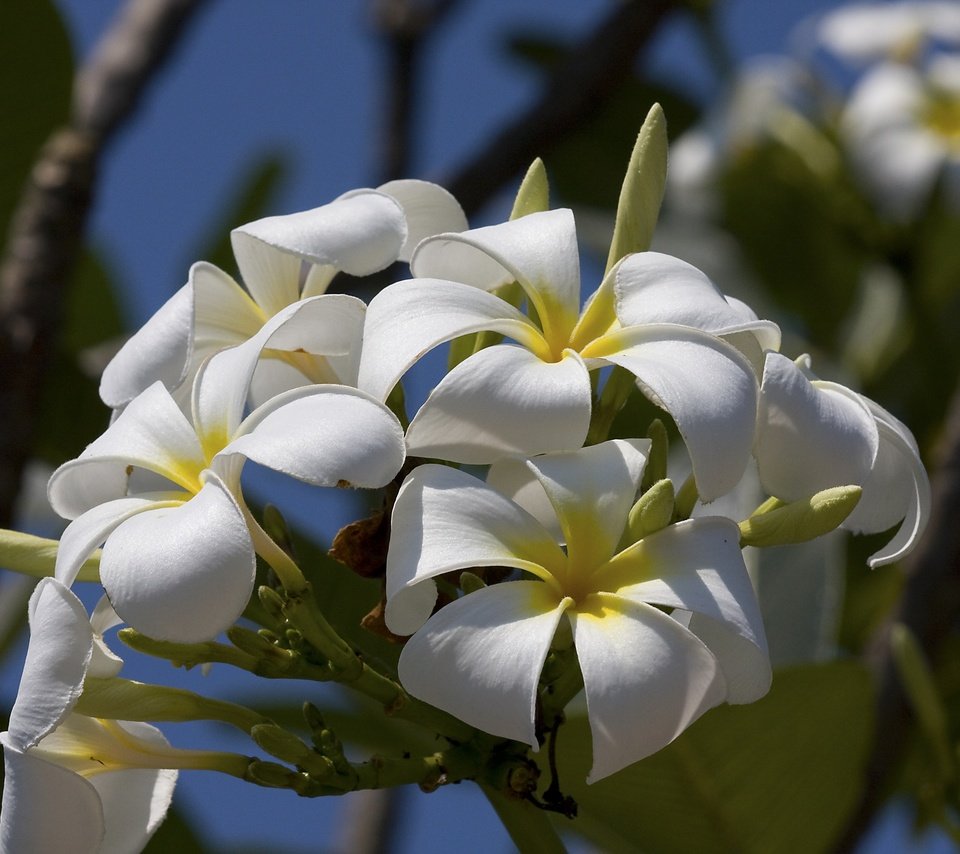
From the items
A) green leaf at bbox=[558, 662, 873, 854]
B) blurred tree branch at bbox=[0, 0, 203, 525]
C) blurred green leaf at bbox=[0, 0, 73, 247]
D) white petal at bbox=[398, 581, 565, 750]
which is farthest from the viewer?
blurred green leaf at bbox=[0, 0, 73, 247]

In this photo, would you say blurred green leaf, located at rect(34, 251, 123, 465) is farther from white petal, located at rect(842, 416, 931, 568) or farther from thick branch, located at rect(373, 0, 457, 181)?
white petal, located at rect(842, 416, 931, 568)

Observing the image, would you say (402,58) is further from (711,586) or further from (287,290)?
(711,586)

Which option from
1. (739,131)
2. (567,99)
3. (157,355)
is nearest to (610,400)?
(157,355)

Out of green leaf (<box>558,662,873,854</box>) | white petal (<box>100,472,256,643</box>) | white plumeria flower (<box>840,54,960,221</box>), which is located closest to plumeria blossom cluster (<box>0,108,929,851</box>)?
white petal (<box>100,472,256,643</box>)

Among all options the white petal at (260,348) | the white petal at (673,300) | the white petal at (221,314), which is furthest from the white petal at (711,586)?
the white petal at (221,314)

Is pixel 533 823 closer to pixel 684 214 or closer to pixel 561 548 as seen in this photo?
pixel 561 548

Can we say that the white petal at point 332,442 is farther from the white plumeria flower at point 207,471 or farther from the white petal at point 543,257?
the white petal at point 543,257

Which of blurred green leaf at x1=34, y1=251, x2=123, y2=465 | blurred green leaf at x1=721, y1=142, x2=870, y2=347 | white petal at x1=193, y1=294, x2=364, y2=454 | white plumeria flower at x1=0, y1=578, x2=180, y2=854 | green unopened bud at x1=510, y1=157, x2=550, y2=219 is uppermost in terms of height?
green unopened bud at x1=510, y1=157, x2=550, y2=219
